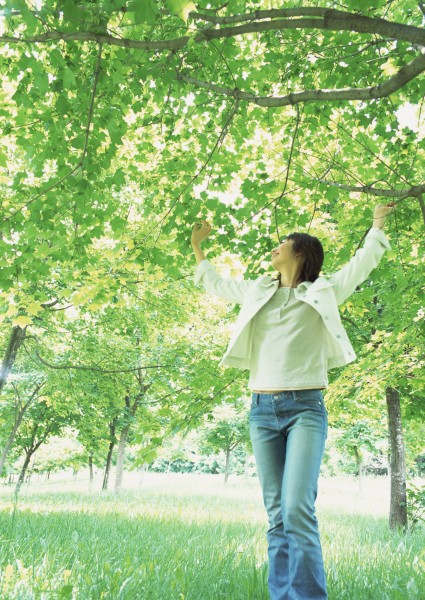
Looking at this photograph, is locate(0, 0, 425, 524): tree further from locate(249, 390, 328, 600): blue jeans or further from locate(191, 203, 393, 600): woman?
locate(249, 390, 328, 600): blue jeans

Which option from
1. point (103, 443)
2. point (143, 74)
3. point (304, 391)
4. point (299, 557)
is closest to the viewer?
point (299, 557)

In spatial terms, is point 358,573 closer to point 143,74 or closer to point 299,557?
point 299,557

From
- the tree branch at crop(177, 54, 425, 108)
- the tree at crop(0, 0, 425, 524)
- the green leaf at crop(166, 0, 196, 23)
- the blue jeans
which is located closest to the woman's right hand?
the tree at crop(0, 0, 425, 524)

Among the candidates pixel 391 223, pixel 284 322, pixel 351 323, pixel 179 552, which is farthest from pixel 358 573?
pixel 351 323

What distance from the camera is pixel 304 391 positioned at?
104 inches

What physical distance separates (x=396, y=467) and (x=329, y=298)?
7898 mm

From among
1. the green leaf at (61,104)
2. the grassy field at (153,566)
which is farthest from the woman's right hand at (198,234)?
the grassy field at (153,566)

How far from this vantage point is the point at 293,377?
268cm

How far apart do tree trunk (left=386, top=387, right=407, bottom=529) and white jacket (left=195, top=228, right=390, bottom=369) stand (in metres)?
7.19

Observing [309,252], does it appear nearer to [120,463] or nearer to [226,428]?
[120,463]

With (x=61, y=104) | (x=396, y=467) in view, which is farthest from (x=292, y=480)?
(x=396, y=467)

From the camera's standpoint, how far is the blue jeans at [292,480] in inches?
93.2

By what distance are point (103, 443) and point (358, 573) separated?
1845 centimetres

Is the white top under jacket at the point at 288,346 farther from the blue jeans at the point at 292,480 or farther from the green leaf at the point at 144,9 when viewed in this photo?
the green leaf at the point at 144,9
